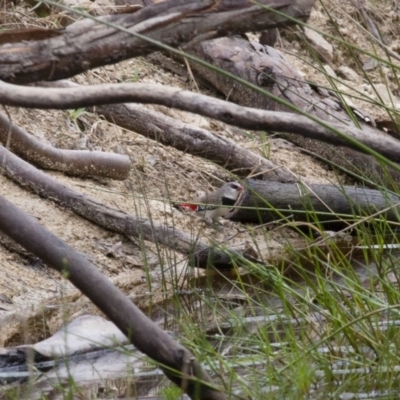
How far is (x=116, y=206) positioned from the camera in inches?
160

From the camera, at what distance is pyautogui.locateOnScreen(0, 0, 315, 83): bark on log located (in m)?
1.66

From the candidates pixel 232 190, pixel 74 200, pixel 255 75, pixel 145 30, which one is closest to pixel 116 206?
pixel 74 200

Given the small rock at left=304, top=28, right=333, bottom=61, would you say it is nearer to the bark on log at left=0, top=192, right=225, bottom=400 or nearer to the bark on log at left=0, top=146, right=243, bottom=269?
the bark on log at left=0, top=146, right=243, bottom=269

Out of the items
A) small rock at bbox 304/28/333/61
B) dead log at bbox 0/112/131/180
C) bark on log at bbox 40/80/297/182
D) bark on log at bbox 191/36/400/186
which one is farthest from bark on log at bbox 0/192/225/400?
small rock at bbox 304/28/333/61

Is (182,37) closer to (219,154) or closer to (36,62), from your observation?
(36,62)

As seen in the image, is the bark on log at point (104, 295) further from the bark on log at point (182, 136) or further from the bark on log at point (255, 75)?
the bark on log at point (255, 75)

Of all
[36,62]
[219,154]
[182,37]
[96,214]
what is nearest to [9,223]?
[36,62]

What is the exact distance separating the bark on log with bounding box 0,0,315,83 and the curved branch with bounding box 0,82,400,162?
0.10 meters

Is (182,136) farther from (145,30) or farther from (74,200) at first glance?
(145,30)

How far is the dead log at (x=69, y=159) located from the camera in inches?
157

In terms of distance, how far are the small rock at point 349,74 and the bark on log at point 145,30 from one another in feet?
15.4

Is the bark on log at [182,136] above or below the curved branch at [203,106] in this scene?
below

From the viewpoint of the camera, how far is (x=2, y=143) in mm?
4055

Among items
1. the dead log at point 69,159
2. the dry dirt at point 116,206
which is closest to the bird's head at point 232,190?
the dry dirt at point 116,206
